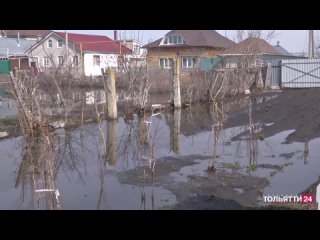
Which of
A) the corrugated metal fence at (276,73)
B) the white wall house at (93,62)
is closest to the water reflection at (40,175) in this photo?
the corrugated metal fence at (276,73)

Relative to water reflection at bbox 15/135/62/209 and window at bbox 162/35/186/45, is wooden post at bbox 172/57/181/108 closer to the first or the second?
water reflection at bbox 15/135/62/209

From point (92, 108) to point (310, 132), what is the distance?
32.2 ft

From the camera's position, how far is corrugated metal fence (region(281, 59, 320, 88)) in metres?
26.0

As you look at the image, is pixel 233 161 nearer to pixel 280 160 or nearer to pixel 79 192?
pixel 280 160

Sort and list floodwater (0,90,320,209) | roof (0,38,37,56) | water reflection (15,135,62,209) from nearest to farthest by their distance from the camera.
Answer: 1. water reflection (15,135,62,209)
2. floodwater (0,90,320,209)
3. roof (0,38,37,56)

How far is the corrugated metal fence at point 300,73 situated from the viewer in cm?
2595

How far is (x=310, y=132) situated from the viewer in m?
12.0

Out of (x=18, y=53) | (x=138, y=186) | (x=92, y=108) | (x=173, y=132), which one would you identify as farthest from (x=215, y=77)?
(x=18, y=53)

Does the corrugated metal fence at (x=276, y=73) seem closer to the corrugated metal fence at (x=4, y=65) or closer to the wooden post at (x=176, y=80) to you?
the wooden post at (x=176, y=80)

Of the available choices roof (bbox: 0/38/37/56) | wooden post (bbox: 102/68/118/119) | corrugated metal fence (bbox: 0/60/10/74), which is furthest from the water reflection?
roof (bbox: 0/38/37/56)

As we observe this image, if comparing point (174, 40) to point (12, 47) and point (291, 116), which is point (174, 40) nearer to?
point (12, 47)

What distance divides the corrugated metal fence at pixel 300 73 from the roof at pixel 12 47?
95.5 ft

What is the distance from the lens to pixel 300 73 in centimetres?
2623

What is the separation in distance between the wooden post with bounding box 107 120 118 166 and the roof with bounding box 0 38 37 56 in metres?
31.9
